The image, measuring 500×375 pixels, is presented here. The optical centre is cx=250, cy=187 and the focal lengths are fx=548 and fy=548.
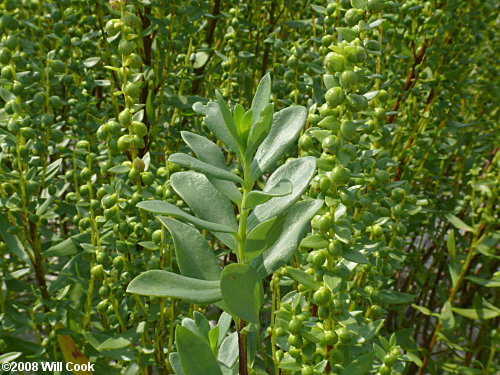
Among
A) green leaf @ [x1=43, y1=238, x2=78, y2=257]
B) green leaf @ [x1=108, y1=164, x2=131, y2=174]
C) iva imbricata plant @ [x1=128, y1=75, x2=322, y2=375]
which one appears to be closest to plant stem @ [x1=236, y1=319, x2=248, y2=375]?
iva imbricata plant @ [x1=128, y1=75, x2=322, y2=375]

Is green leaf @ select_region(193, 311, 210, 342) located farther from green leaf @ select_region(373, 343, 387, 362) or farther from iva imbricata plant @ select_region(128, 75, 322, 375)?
green leaf @ select_region(373, 343, 387, 362)

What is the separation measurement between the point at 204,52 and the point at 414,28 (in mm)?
564

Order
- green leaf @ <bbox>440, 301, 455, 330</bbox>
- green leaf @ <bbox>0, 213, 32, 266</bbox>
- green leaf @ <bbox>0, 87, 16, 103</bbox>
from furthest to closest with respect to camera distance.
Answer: green leaf @ <bbox>440, 301, 455, 330</bbox>, green leaf @ <bbox>0, 213, 32, 266</bbox>, green leaf @ <bbox>0, 87, 16, 103</bbox>

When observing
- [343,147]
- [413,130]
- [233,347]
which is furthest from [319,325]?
[413,130]

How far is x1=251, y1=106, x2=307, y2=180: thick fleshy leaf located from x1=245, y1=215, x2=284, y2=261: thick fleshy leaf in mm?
55

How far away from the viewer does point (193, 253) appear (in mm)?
511

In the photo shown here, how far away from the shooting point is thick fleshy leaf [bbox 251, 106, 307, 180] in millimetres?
521

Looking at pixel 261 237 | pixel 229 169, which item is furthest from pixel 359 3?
pixel 261 237

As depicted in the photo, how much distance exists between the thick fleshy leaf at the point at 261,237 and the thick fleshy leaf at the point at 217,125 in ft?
0.26

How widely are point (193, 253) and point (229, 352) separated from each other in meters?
0.16

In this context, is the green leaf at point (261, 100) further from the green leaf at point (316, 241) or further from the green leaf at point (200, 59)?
the green leaf at point (200, 59)

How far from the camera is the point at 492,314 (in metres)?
1.45

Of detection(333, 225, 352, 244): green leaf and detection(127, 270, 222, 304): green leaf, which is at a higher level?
detection(127, 270, 222, 304): green leaf

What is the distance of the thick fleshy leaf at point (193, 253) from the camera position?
501mm
